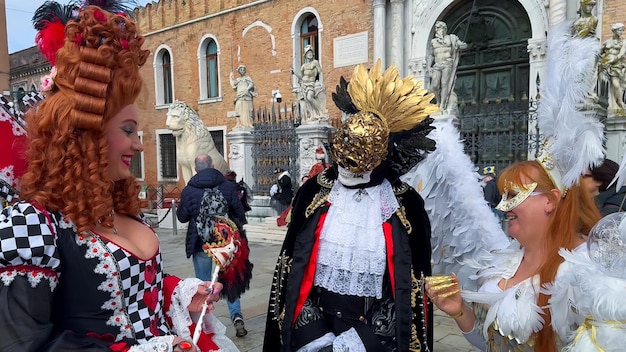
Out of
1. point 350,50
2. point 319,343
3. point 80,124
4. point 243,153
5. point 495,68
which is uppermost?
point 350,50

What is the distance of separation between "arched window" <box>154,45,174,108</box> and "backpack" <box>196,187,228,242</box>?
17.1 metres

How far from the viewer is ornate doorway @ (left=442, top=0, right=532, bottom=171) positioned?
10273 mm

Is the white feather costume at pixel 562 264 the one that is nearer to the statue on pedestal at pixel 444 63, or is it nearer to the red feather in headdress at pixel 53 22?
the red feather in headdress at pixel 53 22

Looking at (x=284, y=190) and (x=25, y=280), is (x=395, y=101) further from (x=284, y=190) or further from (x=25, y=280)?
(x=284, y=190)

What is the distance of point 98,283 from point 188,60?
19.0 meters

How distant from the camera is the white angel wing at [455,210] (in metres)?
2.47

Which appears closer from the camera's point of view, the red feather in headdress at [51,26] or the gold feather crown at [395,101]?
the red feather in headdress at [51,26]

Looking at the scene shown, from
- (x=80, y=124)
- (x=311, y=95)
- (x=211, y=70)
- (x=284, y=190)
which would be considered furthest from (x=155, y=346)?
(x=211, y=70)

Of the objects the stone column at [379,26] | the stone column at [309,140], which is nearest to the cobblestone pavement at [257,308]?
the stone column at [309,140]

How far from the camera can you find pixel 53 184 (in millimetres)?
1229

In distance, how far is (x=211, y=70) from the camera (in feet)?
60.5

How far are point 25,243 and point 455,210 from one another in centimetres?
218

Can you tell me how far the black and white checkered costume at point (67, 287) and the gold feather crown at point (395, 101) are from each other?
1318mm

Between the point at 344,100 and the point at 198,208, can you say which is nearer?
the point at 344,100
